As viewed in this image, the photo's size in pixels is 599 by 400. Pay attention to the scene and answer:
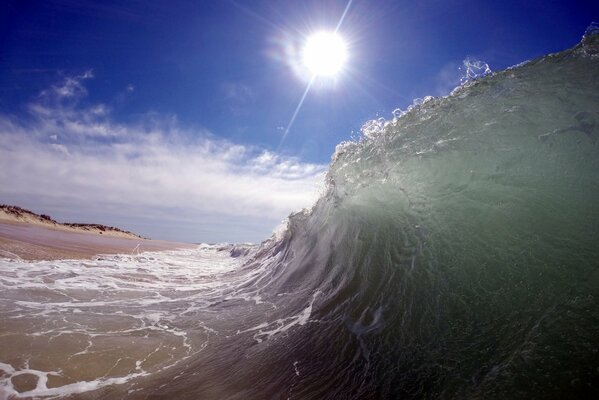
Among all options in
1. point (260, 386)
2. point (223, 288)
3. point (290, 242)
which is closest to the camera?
point (260, 386)

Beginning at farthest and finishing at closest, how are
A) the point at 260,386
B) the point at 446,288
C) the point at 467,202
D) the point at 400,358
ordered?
1. the point at 467,202
2. the point at 446,288
3. the point at 260,386
4. the point at 400,358

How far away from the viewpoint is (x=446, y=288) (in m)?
4.39

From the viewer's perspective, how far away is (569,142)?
484 centimetres

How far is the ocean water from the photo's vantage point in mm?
3227

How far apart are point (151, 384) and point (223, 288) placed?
6.32 m

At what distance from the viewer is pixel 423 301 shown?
441cm

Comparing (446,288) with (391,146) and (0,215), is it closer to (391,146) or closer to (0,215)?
(391,146)

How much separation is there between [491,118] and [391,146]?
Answer: 2.25 m

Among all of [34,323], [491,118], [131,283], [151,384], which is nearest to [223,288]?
[131,283]

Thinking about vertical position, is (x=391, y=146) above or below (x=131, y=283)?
above

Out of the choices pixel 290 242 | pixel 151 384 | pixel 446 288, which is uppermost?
pixel 290 242

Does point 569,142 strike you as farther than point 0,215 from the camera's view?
No

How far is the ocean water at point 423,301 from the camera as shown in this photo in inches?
127

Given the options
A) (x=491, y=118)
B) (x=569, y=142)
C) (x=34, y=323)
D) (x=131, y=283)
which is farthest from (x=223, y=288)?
(x=569, y=142)
